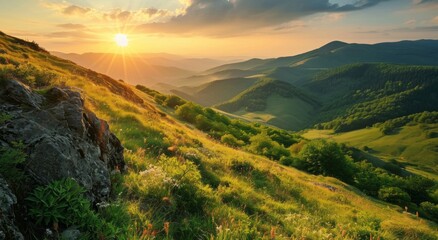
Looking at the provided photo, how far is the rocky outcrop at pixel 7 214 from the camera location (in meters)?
4.40

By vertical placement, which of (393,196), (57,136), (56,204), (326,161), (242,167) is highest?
(57,136)

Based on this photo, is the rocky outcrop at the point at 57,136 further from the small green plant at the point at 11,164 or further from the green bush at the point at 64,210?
the green bush at the point at 64,210

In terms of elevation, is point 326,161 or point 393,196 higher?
point 326,161

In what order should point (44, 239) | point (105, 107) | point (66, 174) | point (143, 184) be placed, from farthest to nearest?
point (105, 107), point (143, 184), point (66, 174), point (44, 239)

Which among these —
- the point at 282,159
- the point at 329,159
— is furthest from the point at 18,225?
the point at 329,159

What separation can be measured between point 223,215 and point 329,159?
169 ft

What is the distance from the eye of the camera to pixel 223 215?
8.54 meters

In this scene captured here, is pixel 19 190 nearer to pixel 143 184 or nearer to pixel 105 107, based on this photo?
pixel 143 184

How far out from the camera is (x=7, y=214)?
184 inches

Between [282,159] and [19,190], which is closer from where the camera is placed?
[19,190]

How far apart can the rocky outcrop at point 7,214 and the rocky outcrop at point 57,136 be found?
685 mm

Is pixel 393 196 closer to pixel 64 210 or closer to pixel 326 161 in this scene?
pixel 326 161

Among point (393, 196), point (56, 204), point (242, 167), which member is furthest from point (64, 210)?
point (393, 196)

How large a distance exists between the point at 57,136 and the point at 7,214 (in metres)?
2.17
